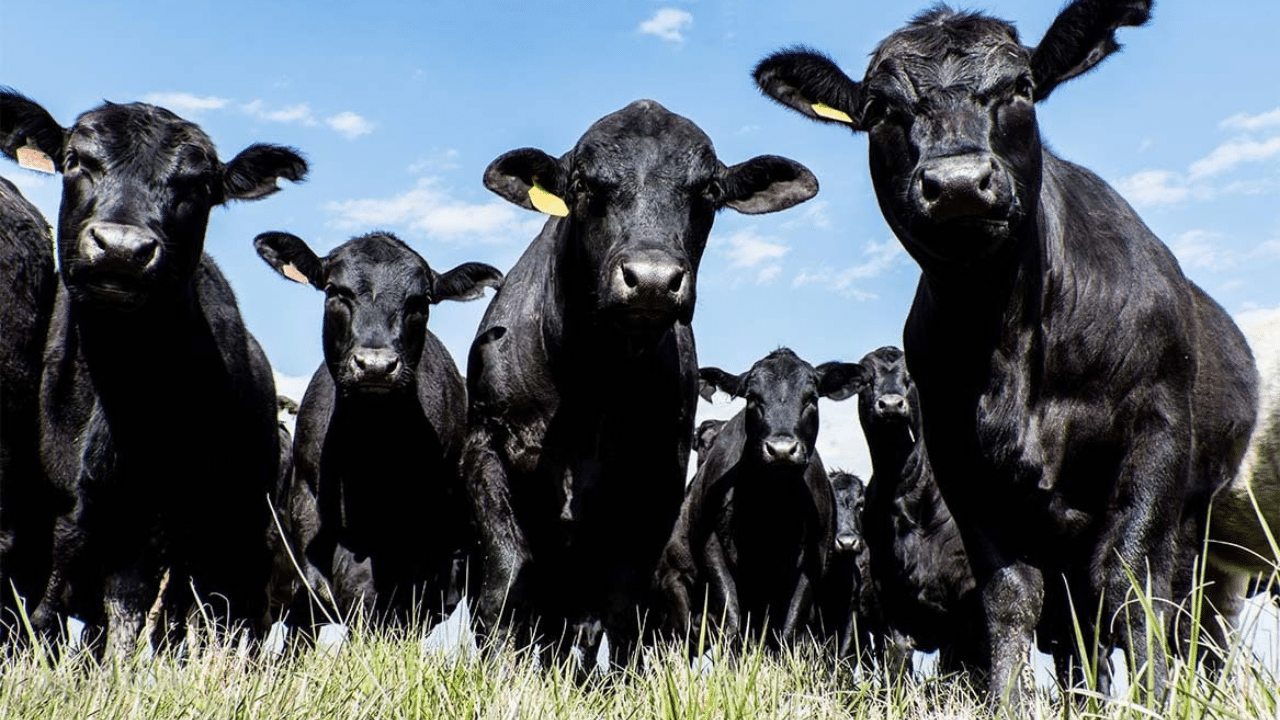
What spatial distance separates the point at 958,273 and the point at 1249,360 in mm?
1792

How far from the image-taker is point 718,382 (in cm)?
1041

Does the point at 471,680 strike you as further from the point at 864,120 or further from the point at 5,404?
the point at 5,404

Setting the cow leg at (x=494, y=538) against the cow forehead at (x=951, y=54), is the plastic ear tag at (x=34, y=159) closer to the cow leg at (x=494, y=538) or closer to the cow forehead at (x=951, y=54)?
the cow leg at (x=494, y=538)

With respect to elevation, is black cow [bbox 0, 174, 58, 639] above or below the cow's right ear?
below

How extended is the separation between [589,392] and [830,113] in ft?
5.34

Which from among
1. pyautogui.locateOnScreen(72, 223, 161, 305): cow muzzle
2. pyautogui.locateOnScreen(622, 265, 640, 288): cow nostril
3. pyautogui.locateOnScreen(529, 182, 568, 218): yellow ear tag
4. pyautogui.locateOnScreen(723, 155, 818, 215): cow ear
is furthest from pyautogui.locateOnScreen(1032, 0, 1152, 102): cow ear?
pyautogui.locateOnScreen(72, 223, 161, 305): cow muzzle

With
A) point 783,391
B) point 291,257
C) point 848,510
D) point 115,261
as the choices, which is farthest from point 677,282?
point 848,510

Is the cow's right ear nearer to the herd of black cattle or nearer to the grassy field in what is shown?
the herd of black cattle

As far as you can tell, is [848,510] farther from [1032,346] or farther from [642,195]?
[1032,346]

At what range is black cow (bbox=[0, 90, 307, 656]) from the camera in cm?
562

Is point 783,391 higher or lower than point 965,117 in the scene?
lower

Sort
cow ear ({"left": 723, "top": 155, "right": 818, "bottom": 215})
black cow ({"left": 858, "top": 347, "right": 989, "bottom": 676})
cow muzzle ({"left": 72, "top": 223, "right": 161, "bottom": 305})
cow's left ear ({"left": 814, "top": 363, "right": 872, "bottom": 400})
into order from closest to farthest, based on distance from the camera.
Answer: cow muzzle ({"left": 72, "top": 223, "right": 161, "bottom": 305})
cow ear ({"left": 723, "top": 155, "right": 818, "bottom": 215})
black cow ({"left": 858, "top": 347, "right": 989, "bottom": 676})
cow's left ear ({"left": 814, "top": 363, "right": 872, "bottom": 400})

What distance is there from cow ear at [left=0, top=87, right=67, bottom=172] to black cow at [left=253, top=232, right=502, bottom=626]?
186cm

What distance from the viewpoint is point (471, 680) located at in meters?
3.62
